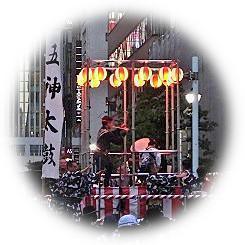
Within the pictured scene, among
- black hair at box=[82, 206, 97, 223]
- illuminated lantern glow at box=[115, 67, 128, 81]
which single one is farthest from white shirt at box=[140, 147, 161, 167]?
black hair at box=[82, 206, 97, 223]

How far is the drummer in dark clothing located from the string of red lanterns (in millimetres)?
897

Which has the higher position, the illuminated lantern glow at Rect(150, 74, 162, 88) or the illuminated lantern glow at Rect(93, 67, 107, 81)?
the illuminated lantern glow at Rect(93, 67, 107, 81)

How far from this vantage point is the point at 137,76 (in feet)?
36.9

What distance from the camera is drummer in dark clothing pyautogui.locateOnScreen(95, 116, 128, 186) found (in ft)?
30.2

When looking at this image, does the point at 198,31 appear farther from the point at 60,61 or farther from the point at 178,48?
the point at 178,48

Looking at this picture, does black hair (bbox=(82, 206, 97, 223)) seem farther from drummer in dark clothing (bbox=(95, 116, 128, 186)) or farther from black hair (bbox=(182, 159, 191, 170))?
black hair (bbox=(182, 159, 191, 170))

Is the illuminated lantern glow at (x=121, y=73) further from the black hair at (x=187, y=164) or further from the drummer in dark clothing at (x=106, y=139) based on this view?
the black hair at (x=187, y=164)

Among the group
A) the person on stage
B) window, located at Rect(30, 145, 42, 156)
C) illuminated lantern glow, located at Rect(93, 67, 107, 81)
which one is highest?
illuminated lantern glow, located at Rect(93, 67, 107, 81)

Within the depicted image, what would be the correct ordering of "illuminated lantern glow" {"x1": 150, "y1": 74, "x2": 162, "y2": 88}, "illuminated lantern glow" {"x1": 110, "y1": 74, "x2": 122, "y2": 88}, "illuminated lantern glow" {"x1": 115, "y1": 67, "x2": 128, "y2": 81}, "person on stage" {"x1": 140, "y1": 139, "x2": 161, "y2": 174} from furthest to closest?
"illuminated lantern glow" {"x1": 150, "y1": 74, "x2": 162, "y2": 88}, "illuminated lantern glow" {"x1": 110, "y1": 74, "x2": 122, "y2": 88}, "illuminated lantern glow" {"x1": 115, "y1": 67, "x2": 128, "y2": 81}, "person on stage" {"x1": 140, "y1": 139, "x2": 161, "y2": 174}

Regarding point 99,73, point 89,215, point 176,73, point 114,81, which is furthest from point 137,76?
point 89,215

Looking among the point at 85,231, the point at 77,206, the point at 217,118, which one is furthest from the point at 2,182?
the point at 217,118

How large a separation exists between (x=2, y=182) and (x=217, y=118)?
11262mm

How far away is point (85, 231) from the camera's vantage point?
570 centimetres

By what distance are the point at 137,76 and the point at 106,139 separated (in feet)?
7.46
